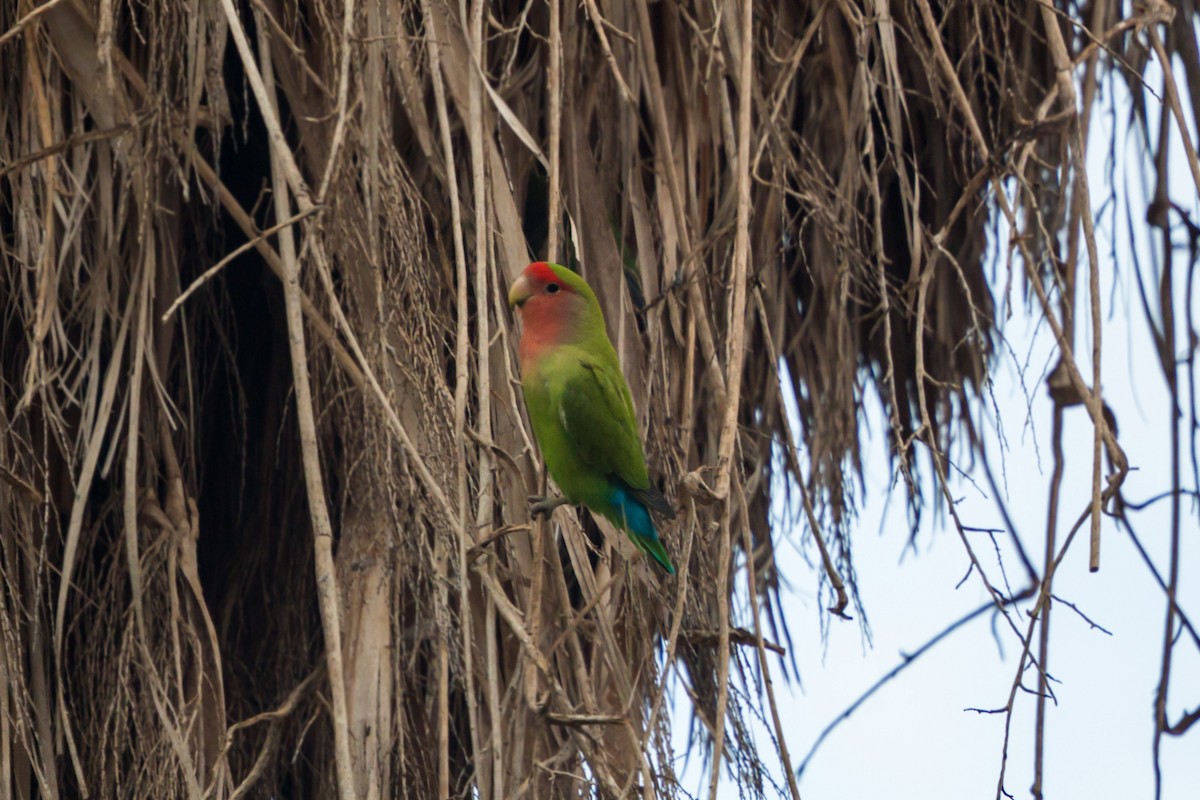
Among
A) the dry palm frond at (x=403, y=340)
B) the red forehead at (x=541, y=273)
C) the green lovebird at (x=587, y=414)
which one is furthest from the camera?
the green lovebird at (x=587, y=414)

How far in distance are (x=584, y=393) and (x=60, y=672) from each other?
968 millimetres

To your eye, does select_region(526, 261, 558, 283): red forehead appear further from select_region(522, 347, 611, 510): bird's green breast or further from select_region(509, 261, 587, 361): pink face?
select_region(522, 347, 611, 510): bird's green breast

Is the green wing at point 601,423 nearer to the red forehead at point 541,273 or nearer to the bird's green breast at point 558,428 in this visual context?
the bird's green breast at point 558,428

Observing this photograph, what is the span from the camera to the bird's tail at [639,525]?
7.70 ft

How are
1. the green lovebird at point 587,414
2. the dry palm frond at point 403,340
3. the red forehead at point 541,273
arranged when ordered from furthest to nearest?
the green lovebird at point 587,414 → the red forehead at point 541,273 → the dry palm frond at point 403,340

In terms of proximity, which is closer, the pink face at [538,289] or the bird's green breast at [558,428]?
the pink face at [538,289]

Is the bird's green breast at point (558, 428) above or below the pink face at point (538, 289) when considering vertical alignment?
below

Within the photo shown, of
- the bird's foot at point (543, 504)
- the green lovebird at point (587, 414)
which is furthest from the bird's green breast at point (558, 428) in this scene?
the bird's foot at point (543, 504)

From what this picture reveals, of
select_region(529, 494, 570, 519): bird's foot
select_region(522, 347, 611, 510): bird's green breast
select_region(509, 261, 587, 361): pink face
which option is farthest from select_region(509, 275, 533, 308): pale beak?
select_region(529, 494, 570, 519): bird's foot

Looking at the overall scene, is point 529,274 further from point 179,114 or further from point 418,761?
point 418,761

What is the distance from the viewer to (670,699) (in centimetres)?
238

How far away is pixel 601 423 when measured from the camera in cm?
236

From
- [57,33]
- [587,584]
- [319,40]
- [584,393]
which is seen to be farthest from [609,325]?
[57,33]

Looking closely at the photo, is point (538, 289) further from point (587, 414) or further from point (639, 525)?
point (639, 525)
